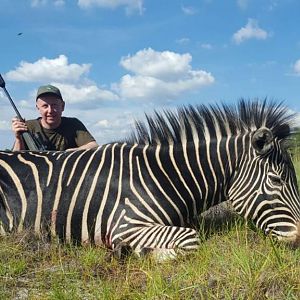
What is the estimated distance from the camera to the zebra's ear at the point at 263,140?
3.47 m

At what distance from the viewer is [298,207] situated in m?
3.41

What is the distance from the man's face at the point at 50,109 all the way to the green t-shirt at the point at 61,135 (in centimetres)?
8

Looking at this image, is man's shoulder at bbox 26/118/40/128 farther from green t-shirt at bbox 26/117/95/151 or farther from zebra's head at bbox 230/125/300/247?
zebra's head at bbox 230/125/300/247

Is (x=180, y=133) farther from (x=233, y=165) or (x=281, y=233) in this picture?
(x=281, y=233)

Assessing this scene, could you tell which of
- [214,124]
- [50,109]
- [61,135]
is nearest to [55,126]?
[61,135]

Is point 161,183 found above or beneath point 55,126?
beneath

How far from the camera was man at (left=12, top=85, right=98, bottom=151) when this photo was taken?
5.27m

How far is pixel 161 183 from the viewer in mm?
3545

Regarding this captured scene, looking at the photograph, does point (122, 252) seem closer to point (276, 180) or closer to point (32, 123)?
point (276, 180)

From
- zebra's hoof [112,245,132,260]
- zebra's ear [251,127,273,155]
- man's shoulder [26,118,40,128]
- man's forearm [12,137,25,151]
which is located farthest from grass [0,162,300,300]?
man's shoulder [26,118,40,128]

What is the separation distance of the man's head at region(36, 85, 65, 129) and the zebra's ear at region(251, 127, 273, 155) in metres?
2.66

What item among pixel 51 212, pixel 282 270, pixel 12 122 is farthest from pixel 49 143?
pixel 282 270

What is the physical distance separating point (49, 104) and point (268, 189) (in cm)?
291

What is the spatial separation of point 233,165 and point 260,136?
359mm
